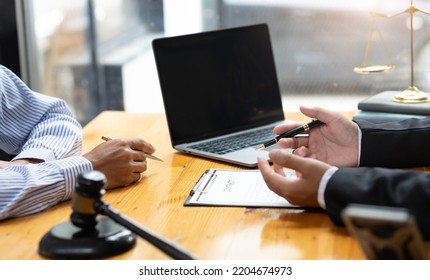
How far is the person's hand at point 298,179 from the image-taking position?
1.17 m

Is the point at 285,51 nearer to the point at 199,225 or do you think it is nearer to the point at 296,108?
the point at 296,108

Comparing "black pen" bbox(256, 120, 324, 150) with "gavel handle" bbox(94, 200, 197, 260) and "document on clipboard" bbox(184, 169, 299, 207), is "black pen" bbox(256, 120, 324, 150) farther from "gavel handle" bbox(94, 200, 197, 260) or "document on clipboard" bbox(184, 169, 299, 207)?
"gavel handle" bbox(94, 200, 197, 260)

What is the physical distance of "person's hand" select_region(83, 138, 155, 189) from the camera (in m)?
1.40

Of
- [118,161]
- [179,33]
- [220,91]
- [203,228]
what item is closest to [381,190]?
[203,228]

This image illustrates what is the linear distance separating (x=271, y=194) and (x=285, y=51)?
51.5 inches

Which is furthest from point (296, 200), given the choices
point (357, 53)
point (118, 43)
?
point (118, 43)

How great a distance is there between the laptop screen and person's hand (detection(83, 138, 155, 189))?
23 centimetres

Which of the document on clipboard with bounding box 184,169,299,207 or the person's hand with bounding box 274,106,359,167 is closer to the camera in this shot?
the document on clipboard with bounding box 184,169,299,207

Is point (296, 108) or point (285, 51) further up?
point (285, 51)

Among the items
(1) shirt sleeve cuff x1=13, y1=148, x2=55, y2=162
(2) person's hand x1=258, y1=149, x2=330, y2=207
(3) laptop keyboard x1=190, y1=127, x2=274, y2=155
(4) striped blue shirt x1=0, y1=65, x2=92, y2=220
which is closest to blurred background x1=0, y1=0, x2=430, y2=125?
(3) laptop keyboard x1=190, y1=127, x2=274, y2=155

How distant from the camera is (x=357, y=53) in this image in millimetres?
2471
